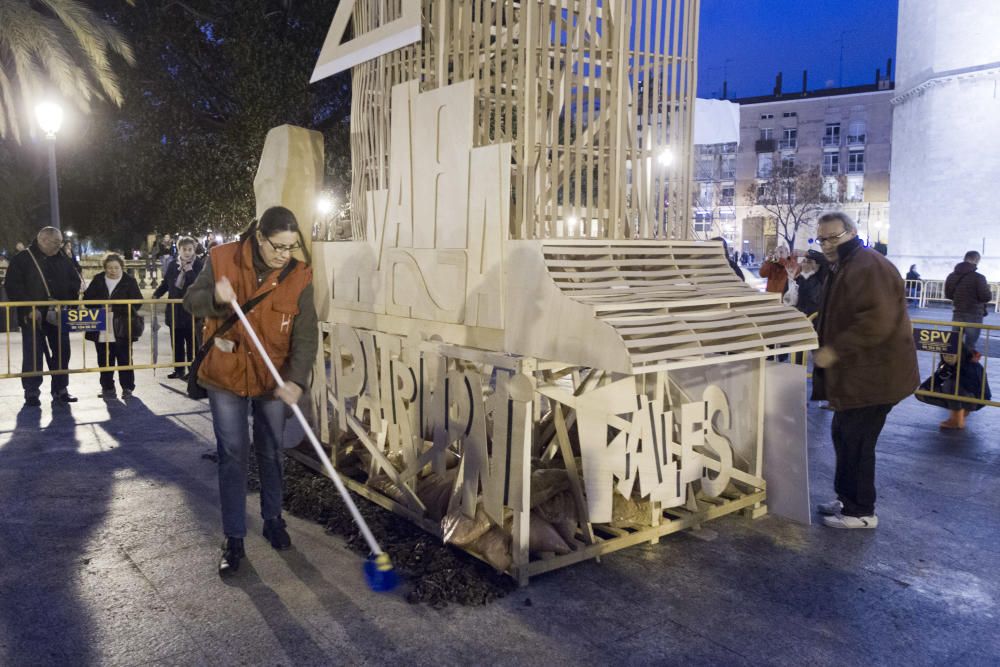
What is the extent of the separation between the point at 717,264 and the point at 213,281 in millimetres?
2956

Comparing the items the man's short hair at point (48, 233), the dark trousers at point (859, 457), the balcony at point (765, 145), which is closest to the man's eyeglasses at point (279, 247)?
the dark trousers at point (859, 457)

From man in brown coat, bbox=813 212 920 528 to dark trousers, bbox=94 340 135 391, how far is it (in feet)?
25.3

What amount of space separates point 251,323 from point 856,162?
6271 centimetres

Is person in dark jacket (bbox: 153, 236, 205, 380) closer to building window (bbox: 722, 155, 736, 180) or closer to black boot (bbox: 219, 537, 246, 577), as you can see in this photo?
black boot (bbox: 219, 537, 246, 577)

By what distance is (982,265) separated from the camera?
2836 cm

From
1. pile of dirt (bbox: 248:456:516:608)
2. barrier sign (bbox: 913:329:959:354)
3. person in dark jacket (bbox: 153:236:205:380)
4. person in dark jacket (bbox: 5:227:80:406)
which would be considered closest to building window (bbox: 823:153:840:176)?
barrier sign (bbox: 913:329:959:354)

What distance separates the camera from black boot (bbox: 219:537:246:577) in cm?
395

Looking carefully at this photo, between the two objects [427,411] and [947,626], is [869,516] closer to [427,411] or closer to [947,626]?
[947,626]

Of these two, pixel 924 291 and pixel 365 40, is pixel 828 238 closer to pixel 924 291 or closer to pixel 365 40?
pixel 365 40

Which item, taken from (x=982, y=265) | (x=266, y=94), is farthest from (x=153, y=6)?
(x=982, y=265)

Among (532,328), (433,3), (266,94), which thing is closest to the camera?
(532,328)

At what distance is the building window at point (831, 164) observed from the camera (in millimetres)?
59250

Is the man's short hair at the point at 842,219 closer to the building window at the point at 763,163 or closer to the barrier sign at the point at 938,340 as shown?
the barrier sign at the point at 938,340

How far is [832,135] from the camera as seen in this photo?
2333 inches
